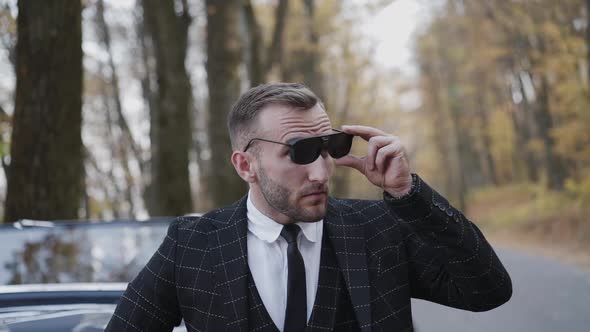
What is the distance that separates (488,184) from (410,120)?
6.76 m

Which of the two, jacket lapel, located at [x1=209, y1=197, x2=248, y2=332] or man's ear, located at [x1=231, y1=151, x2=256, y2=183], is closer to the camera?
jacket lapel, located at [x1=209, y1=197, x2=248, y2=332]

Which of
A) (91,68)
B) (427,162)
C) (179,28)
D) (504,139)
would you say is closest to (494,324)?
(179,28)

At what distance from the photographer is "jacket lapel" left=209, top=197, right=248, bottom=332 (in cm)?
233

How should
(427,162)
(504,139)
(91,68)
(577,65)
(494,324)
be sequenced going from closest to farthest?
(494,324)
(577,65)
(91,68)
(504,139)
(427,162)

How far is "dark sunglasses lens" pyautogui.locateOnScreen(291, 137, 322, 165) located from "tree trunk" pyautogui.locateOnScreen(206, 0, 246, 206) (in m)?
11.0

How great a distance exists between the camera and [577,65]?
73.0 ft

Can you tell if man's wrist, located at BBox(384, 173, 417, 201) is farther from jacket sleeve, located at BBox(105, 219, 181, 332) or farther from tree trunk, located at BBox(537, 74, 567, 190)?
tree trunk, located at BBox(537, 74, 567, 190)

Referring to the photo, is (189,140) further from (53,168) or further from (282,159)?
(282,159)

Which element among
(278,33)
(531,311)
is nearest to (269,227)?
(531,311)

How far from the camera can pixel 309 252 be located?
2.48m

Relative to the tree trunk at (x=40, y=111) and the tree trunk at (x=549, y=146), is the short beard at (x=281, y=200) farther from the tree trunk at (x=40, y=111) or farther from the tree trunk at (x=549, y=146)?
the tree trunk at (x=549, y=146)

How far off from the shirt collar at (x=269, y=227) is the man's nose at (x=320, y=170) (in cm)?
19

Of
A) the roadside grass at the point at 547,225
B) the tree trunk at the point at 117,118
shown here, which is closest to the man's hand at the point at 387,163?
the roadside grass at the point at 547,225

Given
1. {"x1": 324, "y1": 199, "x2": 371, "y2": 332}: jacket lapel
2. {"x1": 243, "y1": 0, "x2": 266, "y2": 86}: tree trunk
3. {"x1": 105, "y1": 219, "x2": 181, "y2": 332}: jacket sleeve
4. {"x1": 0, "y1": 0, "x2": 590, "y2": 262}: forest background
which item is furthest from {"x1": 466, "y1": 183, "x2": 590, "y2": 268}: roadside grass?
{"x1": 105, "y1": 219, "x2": 181, "y2": 332}: jacket sleeve
